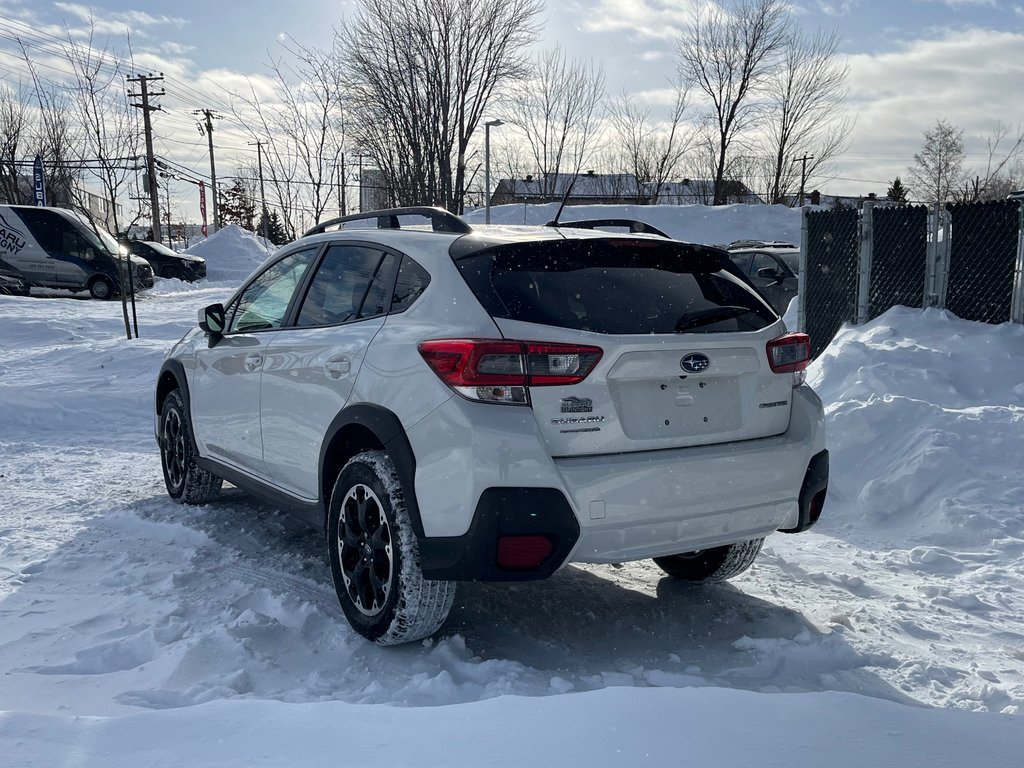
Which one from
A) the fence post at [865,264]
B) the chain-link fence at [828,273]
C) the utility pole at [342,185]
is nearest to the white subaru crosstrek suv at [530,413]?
the fence post at [865,264]

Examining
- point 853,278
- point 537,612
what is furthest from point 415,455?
point 853,278

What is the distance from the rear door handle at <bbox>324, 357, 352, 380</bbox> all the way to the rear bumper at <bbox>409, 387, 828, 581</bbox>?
1.99ft

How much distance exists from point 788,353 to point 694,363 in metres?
0.61

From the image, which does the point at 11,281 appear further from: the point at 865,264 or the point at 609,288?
the point at 609,288

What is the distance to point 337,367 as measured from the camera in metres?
3.65

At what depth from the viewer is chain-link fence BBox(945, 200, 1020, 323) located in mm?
8703

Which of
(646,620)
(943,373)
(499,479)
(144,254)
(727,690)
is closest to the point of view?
(727,690)

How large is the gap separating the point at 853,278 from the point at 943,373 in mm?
3200

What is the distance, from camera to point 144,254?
95.9ft

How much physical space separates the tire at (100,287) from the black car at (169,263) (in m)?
6.43

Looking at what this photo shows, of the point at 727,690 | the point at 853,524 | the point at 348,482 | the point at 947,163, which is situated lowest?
the point at 853,524

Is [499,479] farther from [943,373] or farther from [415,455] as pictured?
[943,373]

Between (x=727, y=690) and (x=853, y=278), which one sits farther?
(x=853, y=278)

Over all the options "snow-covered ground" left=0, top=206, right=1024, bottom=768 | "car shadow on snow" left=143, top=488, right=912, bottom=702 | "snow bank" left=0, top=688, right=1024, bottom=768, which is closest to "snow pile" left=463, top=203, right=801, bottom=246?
"snow-covered ground" left=0, top=206, right=1024, bottom=768
